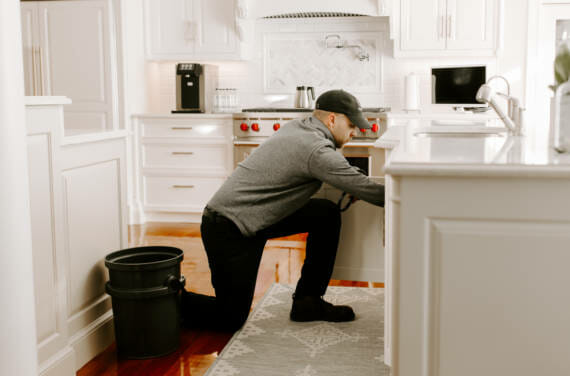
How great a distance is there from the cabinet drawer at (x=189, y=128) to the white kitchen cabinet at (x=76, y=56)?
1.05ft

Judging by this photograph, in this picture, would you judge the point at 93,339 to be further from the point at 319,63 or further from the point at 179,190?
the point at 319,63

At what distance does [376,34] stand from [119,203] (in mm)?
3541

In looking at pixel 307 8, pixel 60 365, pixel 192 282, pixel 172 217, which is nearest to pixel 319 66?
pixel 307 8

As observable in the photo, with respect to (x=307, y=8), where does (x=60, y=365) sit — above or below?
below

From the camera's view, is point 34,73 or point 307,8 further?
point 34,73

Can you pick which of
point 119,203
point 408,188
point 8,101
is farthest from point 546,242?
point 119,203

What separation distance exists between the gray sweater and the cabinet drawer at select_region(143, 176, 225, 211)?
256 centimetres

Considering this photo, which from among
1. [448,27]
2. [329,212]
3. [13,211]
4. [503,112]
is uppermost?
[448,27]

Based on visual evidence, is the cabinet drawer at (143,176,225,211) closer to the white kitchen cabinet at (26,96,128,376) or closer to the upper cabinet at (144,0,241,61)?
the upper cabinet at (144,0,241,61)

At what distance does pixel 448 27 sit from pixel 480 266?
4130 mm

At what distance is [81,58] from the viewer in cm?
548

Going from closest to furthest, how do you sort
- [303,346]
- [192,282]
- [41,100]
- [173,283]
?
1. [41,100]
2. [173,283]
3. [303,346]
4. [192,282]

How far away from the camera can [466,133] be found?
9.25ft

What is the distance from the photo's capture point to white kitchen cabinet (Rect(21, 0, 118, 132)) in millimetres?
5414
